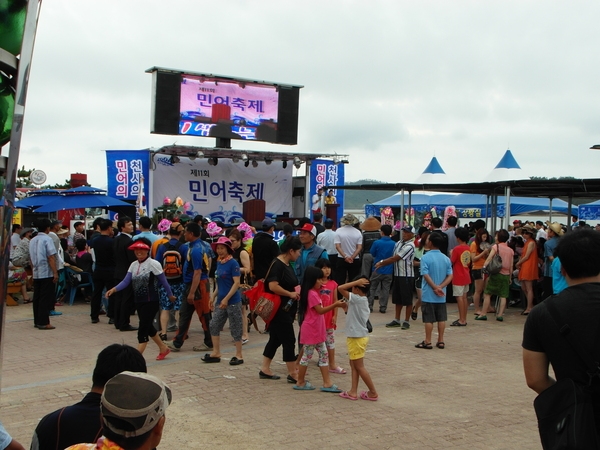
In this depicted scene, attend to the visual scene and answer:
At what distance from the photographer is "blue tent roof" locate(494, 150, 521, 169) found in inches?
758

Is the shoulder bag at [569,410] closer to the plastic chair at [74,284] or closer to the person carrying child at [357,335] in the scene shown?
the person carrying child at [357,335]

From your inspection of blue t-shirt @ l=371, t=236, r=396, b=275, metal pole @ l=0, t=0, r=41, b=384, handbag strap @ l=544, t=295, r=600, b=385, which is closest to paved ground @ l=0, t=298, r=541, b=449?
blue t-shirt @ l=371, t=236, r=396, b=275

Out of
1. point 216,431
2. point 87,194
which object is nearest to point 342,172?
point 87,194

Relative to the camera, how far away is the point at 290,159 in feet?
77.2

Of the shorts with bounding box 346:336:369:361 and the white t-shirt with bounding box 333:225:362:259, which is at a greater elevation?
the white t-shirt with bounding box 333:225:362:259

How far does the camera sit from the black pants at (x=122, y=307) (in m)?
9.46

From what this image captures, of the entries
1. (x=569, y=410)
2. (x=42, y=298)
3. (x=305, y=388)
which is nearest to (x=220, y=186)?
(x=42, y=298)

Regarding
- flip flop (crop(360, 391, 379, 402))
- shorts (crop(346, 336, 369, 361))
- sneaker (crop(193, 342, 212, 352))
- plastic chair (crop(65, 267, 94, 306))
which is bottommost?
sneaker (crop(193, 342, 212, 352))

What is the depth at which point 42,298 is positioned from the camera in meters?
10.2

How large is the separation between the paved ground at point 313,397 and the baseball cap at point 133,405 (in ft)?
10.7

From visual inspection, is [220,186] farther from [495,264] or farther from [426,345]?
[426,345]

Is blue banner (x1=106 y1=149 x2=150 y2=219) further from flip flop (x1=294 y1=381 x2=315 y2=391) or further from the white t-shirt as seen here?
flip flop (x1=294 y1=381 x2=315 y2=391)

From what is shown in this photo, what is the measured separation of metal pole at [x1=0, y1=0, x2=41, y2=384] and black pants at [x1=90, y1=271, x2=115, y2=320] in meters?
8.93

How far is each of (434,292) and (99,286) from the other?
5.71 meters
